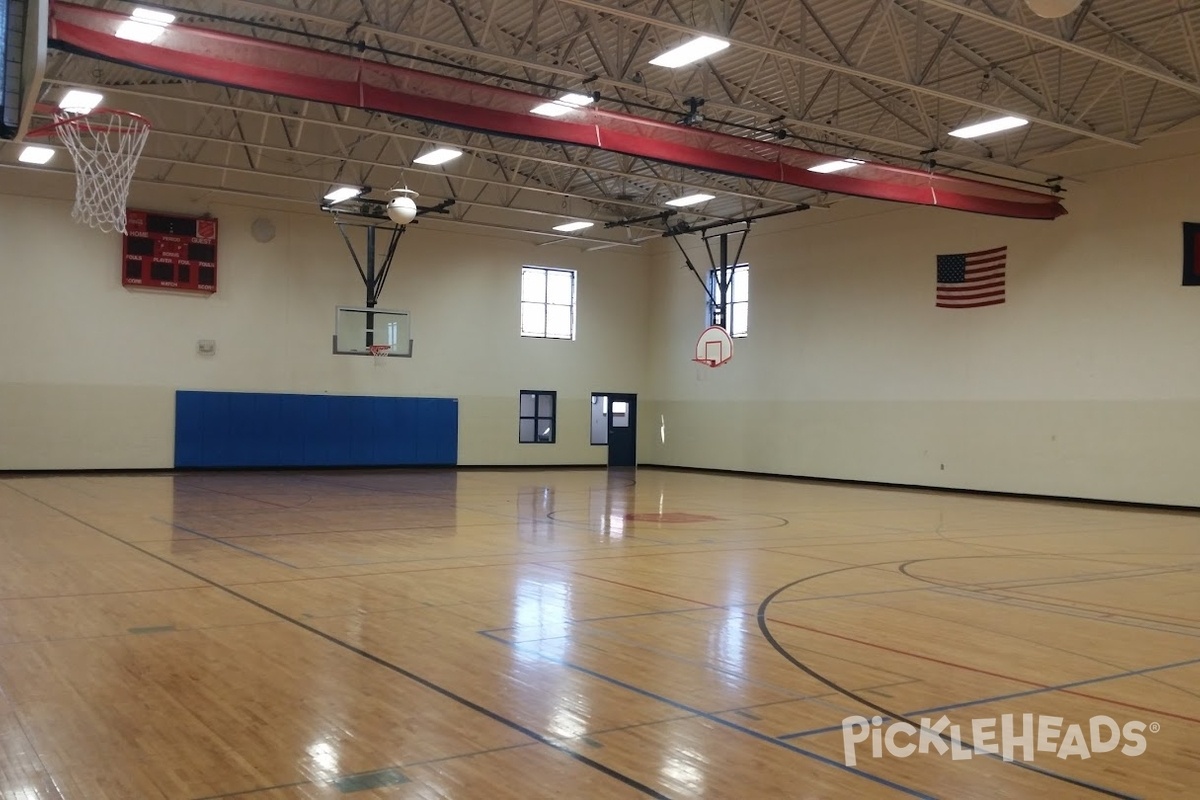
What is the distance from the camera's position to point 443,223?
82.1 feet

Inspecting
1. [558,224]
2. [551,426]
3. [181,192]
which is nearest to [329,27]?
A: [181,192]

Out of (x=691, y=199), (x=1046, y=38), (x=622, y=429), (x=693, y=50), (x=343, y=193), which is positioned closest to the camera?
(x=1046, y=38)

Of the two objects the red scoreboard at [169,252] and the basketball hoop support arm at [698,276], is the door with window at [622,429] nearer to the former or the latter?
the basketball hoop support arm at [698,276]

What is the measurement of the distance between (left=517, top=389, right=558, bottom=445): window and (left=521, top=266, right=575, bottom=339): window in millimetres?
1570

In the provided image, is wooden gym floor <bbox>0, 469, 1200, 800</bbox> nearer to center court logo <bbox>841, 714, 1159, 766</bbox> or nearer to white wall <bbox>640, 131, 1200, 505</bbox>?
center court logo <bbox>841, 714, 1159, 766</bbox>

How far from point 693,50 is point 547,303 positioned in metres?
14.7

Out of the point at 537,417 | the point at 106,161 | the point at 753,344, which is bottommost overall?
the point at 537,417

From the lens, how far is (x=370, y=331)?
24234mm

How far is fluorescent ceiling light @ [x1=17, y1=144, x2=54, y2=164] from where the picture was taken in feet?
62.5

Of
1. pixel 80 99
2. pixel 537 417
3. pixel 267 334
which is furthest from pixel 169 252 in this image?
pixel 537 417

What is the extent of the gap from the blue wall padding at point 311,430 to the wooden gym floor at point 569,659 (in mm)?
10426

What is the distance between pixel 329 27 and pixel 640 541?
31.2ft

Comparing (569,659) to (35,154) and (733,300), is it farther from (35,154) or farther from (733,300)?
(733,300)

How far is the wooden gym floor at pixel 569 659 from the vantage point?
396 cm
